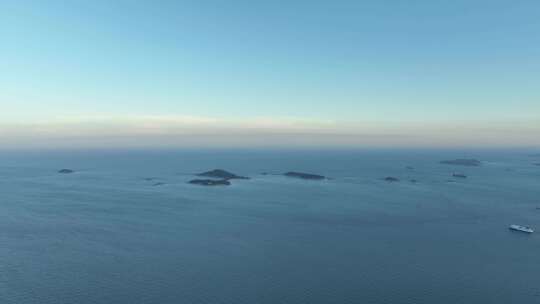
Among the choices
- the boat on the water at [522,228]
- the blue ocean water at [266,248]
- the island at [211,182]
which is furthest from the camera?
the island at [211,182]

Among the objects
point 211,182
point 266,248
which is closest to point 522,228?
point 266,248

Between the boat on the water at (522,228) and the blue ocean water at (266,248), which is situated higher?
the boat on the water at (522,228)

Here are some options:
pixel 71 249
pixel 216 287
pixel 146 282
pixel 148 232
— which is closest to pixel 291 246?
pixel 216 287

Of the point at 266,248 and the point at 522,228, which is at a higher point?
the point at 522,228

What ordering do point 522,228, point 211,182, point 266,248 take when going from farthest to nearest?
point 211,182, point 522,228, point 266,248

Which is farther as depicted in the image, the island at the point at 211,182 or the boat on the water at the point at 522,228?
the island at the point at 211,182

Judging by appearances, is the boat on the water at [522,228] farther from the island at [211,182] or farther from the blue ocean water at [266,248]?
the island at [211,182]

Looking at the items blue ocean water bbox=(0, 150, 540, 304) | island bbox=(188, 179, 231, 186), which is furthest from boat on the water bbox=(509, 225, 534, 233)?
island bbox=(188, 179, 231, 186)

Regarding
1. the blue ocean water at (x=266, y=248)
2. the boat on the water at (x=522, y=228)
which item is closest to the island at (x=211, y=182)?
the blue ocean water at (x=266, y=248)

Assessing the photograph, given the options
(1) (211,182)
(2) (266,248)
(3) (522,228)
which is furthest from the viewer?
(1) (211,182)

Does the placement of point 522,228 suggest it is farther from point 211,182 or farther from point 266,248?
point 211,182
